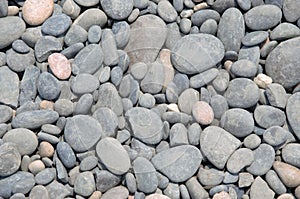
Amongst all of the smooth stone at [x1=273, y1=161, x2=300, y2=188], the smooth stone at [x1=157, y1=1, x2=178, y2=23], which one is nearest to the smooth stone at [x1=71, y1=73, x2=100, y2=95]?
the smooth stone at [x1=157, y1=1, x2=178, y2=23]

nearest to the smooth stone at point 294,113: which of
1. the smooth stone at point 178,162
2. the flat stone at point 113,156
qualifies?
the smooth stone at point 178,162

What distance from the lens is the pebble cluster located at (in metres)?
1.47

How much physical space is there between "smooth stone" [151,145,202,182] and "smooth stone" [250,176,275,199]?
7.9 inches

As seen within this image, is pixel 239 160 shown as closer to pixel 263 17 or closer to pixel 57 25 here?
pixel 263 17

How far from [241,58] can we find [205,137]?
0.32 m

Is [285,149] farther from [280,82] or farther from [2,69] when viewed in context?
[2,69]

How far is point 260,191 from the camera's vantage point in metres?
1.47

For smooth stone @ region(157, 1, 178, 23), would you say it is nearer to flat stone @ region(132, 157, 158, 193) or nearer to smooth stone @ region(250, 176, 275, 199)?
flat stone @ region(132, 157, 158, 193)

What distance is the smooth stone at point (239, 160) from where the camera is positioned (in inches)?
58.1

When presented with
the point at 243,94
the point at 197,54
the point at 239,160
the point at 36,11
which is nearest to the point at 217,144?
the point at 239,160

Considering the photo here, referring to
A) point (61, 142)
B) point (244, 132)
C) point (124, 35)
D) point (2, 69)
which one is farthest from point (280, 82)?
point (2, 69)

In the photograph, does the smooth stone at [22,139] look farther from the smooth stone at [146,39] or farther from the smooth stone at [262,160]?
the smooth stone at [262,160]

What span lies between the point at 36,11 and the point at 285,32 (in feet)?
2.97

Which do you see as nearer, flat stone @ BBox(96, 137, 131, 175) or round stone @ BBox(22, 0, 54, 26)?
flat stone @ BBox(96, 137, 131, 175)
